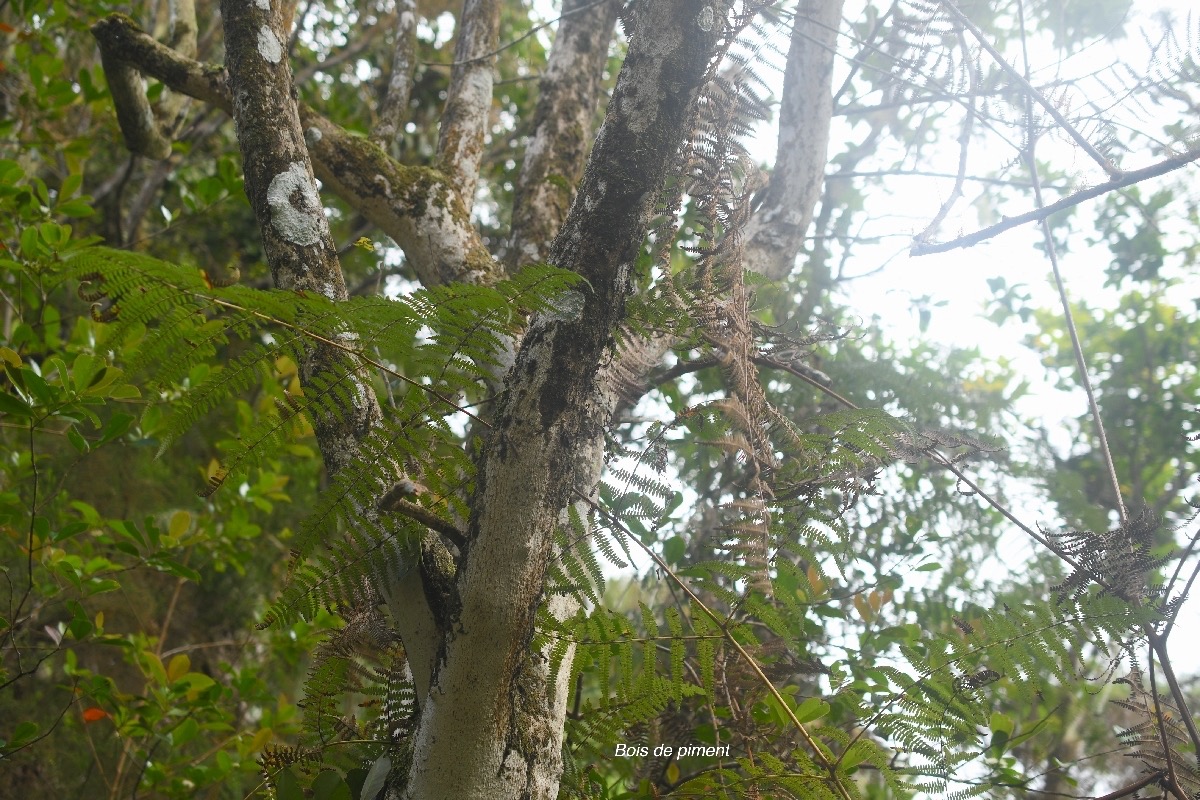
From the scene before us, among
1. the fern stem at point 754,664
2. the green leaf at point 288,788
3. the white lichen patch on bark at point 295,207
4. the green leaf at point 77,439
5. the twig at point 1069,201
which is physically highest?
the twig at point 1069,201

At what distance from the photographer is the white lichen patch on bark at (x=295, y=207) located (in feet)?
4.84

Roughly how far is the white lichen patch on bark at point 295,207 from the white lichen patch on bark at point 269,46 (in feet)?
0.95

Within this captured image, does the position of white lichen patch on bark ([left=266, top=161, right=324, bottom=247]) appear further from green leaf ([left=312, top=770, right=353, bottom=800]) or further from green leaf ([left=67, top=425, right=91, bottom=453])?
green leaf ([left=312, top=770, right=353, bottom=800])

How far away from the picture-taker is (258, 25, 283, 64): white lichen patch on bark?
164 cm

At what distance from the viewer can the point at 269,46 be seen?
5.46 ft

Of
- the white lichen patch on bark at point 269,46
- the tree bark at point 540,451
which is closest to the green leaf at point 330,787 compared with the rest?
the tree bark at point 540,451

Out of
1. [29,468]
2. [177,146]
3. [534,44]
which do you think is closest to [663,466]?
[29,468]

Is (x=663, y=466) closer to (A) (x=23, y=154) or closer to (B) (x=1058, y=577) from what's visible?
(B) (x=1058, y=577)

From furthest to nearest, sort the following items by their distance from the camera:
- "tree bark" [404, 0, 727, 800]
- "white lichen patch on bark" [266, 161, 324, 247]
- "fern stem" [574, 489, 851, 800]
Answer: "white lichen patch on bark" [266, 161, 324, 247] < "fern stem" [574, 489, 851, 800] < "tree bark" [404, 0, 727, 800]

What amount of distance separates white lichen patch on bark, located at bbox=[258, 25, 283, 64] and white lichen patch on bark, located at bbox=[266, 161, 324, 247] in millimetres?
291

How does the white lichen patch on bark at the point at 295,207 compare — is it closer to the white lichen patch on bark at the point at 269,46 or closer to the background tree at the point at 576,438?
the background tree at the point at 576,438

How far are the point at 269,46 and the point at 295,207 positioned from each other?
0.45 meters

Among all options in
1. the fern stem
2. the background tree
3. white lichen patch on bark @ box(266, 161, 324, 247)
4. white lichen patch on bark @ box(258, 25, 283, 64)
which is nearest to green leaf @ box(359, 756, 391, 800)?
the background tree

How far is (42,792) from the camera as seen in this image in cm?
366
